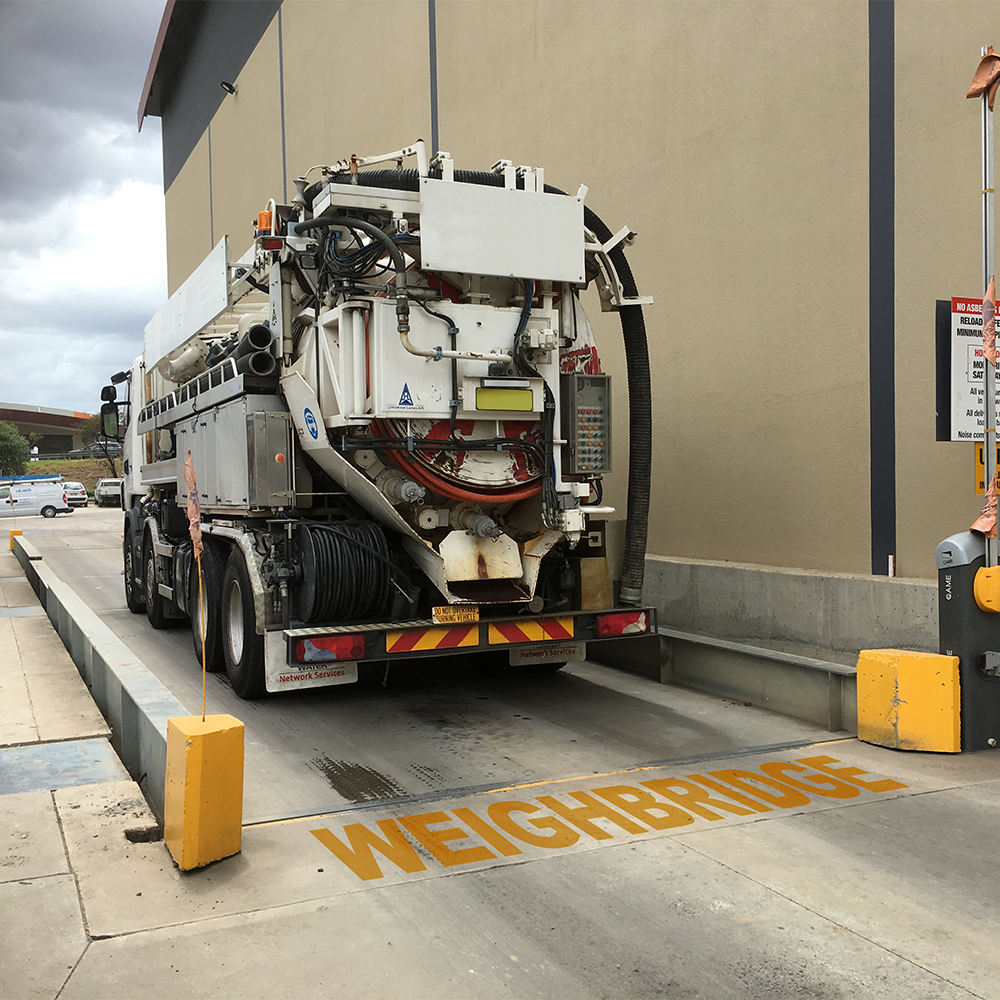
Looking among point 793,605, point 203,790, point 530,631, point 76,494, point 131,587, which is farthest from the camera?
point 76,494

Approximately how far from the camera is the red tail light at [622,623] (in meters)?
7.60

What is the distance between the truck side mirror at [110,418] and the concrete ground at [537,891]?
30.1 ft

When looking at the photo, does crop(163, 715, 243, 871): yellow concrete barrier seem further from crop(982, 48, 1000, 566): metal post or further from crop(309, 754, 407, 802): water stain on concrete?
crop(982, 48, 1000, 566): metal post

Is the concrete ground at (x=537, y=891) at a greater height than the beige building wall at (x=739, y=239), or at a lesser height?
lesser

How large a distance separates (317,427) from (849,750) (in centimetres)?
420

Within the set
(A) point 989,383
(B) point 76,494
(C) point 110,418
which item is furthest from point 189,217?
(A) point 989,383

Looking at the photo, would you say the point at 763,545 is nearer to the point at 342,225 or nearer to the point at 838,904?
the point at 342,225

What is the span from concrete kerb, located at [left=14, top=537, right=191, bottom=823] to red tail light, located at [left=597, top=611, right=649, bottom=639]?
10.5ft

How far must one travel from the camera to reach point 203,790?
A: 448 centimetres

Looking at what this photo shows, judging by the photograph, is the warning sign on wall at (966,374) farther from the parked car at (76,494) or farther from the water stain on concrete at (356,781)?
the parked car at (76,494)

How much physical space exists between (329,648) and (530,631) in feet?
4.83

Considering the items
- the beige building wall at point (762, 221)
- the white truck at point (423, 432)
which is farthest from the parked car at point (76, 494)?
the white truck at point (423, 432)

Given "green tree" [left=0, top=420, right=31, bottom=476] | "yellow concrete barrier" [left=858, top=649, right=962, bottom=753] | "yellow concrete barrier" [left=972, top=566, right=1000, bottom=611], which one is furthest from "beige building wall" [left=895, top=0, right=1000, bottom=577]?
"green tree" [left=0, top=420, right=31, bottom=476]

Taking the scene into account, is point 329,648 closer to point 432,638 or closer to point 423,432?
point 432,638
